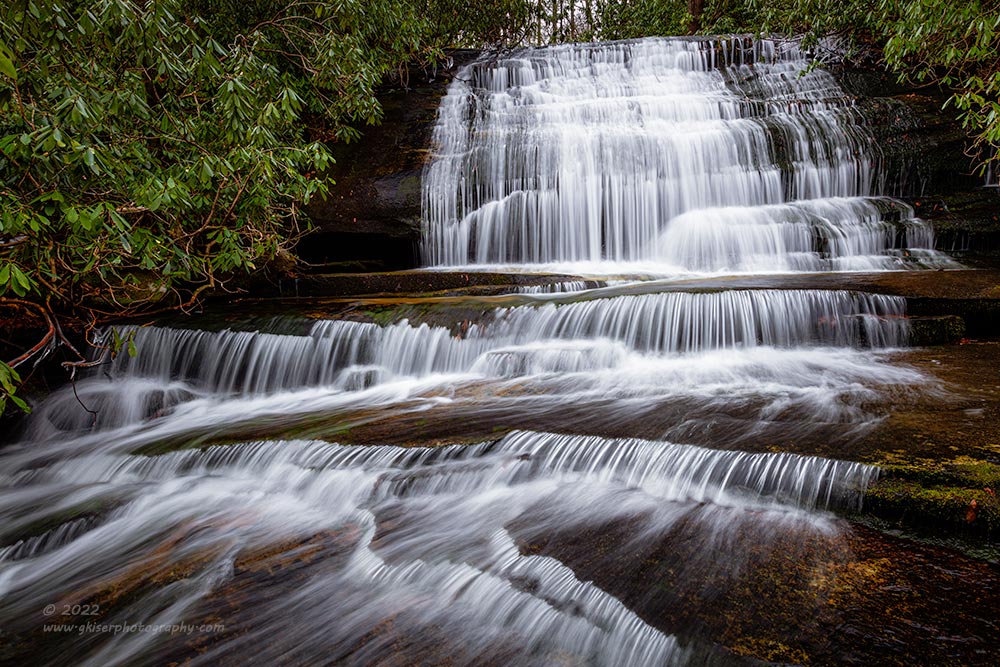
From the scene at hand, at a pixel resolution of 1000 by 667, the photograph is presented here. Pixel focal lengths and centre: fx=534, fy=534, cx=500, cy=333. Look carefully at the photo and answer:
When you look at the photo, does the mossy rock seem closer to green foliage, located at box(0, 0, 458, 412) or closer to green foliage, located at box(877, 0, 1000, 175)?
green foliage, located at box(0, 0, 458, 412)

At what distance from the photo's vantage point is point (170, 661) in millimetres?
2289

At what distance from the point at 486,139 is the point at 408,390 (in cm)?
726

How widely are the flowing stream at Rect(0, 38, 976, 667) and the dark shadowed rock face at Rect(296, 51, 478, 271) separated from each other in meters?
2.34

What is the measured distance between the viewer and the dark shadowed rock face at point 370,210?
10086 millimetres

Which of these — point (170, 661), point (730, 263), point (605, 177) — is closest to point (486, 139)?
point (605, 177)

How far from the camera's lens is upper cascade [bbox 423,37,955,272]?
8578mm

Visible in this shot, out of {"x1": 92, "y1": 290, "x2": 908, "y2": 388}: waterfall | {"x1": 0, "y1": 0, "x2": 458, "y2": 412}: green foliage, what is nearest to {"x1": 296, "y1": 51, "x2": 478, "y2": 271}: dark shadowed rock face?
{"x1": 0, "y1": 0, "x2": 458, "y2": 412}: green foliage

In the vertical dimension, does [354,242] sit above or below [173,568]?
above

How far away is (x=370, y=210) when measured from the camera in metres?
10.2

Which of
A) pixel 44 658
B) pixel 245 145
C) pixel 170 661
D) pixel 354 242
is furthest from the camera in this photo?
pixel 354 242

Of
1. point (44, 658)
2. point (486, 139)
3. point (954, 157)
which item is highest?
point (486, 139)

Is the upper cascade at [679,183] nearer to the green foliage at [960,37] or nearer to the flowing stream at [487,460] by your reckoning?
the flowing stream at [487,460]

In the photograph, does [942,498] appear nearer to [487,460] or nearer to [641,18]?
[487,460]

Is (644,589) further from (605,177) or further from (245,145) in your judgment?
(605,177)
